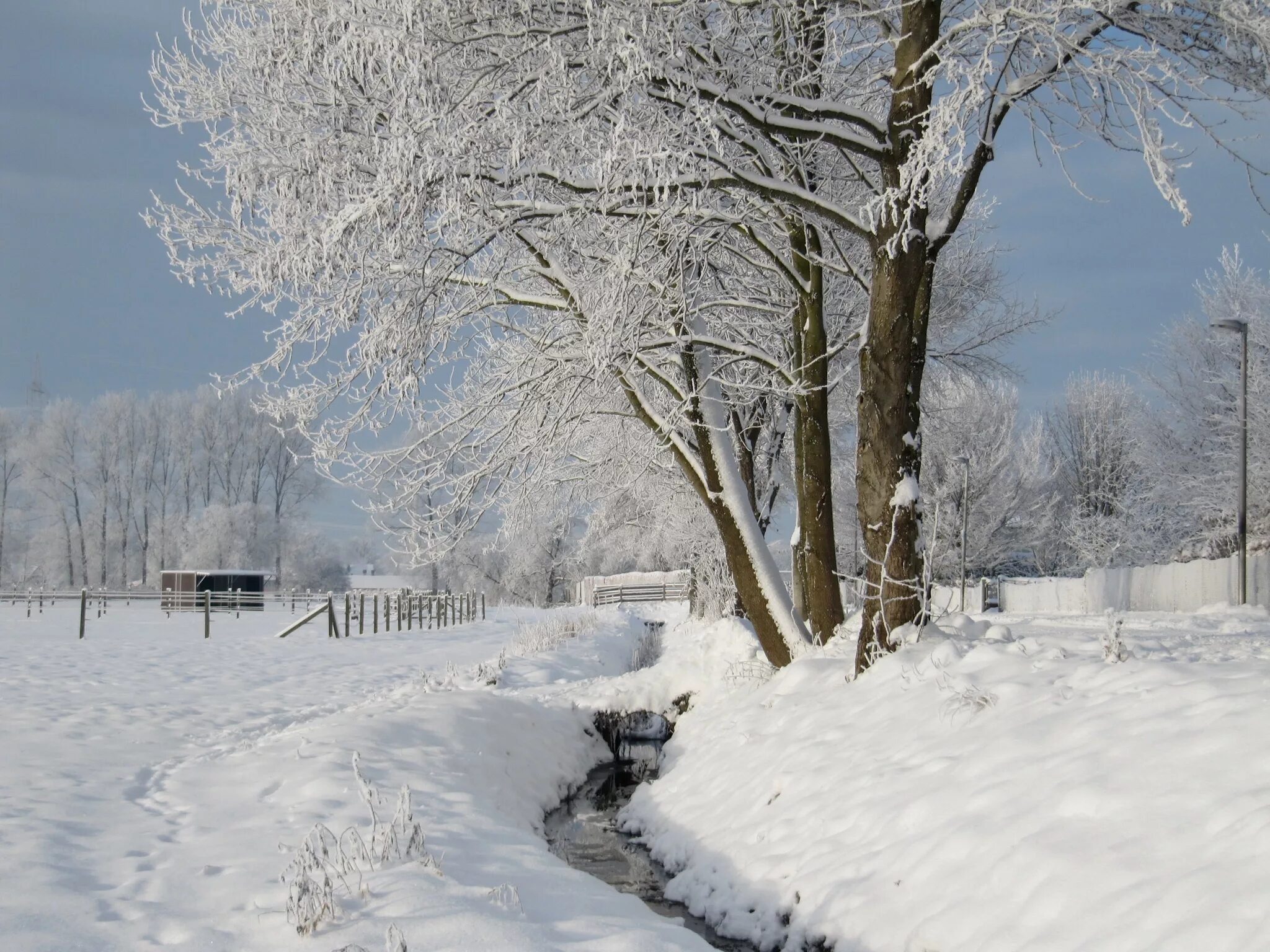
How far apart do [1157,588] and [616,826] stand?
20867 mm

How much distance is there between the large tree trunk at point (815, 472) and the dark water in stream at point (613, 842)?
2.51m

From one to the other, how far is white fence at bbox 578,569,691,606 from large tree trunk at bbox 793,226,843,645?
31.7 metres

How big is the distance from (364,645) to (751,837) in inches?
723

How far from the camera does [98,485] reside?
56594mm

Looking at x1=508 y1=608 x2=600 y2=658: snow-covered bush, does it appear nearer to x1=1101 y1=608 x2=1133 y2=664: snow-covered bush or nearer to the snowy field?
the snowy field

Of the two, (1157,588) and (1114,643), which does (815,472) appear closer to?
(1114,643)

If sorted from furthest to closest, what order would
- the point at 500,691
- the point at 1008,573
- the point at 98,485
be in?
the point at 98,485 < the point at 1008,573 < the point at 500,691

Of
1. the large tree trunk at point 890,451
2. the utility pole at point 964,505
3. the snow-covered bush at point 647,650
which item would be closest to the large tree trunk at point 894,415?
the large tree trunk at point 890,451

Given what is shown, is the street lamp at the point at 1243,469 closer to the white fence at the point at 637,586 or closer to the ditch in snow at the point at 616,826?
the ditch in snow at the point at 616,826

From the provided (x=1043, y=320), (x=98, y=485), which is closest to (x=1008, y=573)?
(x=1043, y=320)

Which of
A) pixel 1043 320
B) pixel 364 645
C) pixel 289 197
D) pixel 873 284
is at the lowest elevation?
pixel 364 645

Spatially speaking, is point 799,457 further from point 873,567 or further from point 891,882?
point 891,882

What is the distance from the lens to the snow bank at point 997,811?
3.19 metres

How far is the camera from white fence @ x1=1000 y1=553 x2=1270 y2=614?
66.6ft
